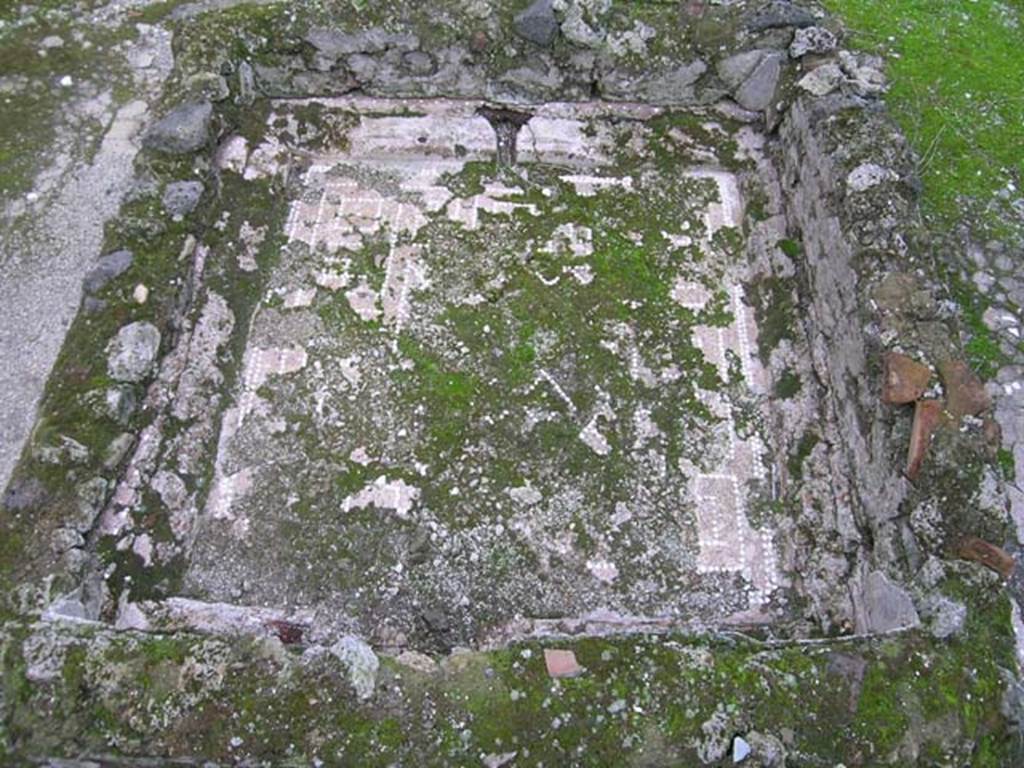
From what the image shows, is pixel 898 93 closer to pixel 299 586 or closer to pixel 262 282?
pixel 262 282

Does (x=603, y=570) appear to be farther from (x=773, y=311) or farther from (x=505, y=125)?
(x=505, y=125)

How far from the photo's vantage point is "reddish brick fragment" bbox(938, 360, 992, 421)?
162 inches

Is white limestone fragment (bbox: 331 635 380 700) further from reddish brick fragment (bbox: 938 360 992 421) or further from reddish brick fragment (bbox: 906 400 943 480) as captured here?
reddish brick fragment (bbox: 938 360 992 421)

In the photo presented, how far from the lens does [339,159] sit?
6.06 metres

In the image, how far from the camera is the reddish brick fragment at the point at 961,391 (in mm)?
4125

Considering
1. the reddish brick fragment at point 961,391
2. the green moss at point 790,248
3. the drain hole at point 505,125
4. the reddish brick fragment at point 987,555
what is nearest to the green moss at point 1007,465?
the reddish brick fragment at point 961,391

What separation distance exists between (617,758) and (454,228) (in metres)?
3.39

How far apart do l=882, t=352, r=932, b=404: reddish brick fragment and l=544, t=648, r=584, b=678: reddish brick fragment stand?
1.95 metres

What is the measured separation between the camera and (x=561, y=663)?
346 cm

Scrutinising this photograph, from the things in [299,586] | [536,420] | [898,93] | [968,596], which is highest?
[898,93]

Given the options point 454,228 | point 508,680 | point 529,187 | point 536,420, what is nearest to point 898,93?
point 529,187

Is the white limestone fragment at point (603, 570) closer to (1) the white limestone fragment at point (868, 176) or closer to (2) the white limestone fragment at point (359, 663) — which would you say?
(2) the white limestone fragment at point (359, 663)

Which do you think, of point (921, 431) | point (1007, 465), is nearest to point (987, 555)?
point (921, 431)

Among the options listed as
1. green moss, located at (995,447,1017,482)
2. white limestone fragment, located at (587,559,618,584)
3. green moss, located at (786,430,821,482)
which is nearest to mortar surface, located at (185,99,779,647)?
white limestone fragment, located at (587,559,618,584)
